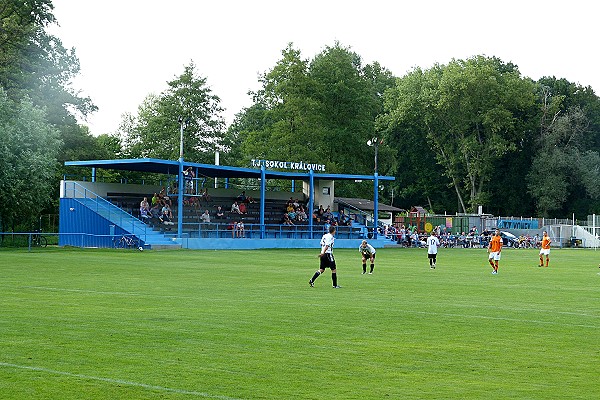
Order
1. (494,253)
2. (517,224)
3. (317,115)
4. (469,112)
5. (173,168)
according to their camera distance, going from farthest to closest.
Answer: (469,112), (517,224), (317,115), (173,168), (494,253)

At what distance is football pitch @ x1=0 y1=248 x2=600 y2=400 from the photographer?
10.1 m

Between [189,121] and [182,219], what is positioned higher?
[189,121]

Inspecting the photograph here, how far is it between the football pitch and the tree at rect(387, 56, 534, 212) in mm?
71145

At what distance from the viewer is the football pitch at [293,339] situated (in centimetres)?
1014

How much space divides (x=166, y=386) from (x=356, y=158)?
275ft

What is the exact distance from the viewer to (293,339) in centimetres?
1391

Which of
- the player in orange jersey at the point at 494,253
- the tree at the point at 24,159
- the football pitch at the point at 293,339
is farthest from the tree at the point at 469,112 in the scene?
the football pitch at the point at 293,339

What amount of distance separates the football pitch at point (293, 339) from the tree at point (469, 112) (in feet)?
233

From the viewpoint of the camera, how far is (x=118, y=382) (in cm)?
1018

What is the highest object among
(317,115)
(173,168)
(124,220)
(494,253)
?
(317,115)

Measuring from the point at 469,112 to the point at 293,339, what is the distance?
3418 inches

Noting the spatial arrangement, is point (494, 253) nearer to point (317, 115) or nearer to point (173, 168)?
point (173, 168)

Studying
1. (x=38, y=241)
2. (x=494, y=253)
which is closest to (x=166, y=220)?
(x=38, y=241)

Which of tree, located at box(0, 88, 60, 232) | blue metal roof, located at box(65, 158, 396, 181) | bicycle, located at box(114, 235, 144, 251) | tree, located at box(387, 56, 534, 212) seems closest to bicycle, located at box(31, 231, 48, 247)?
tree, located at box(0, 88, 60, 232)
